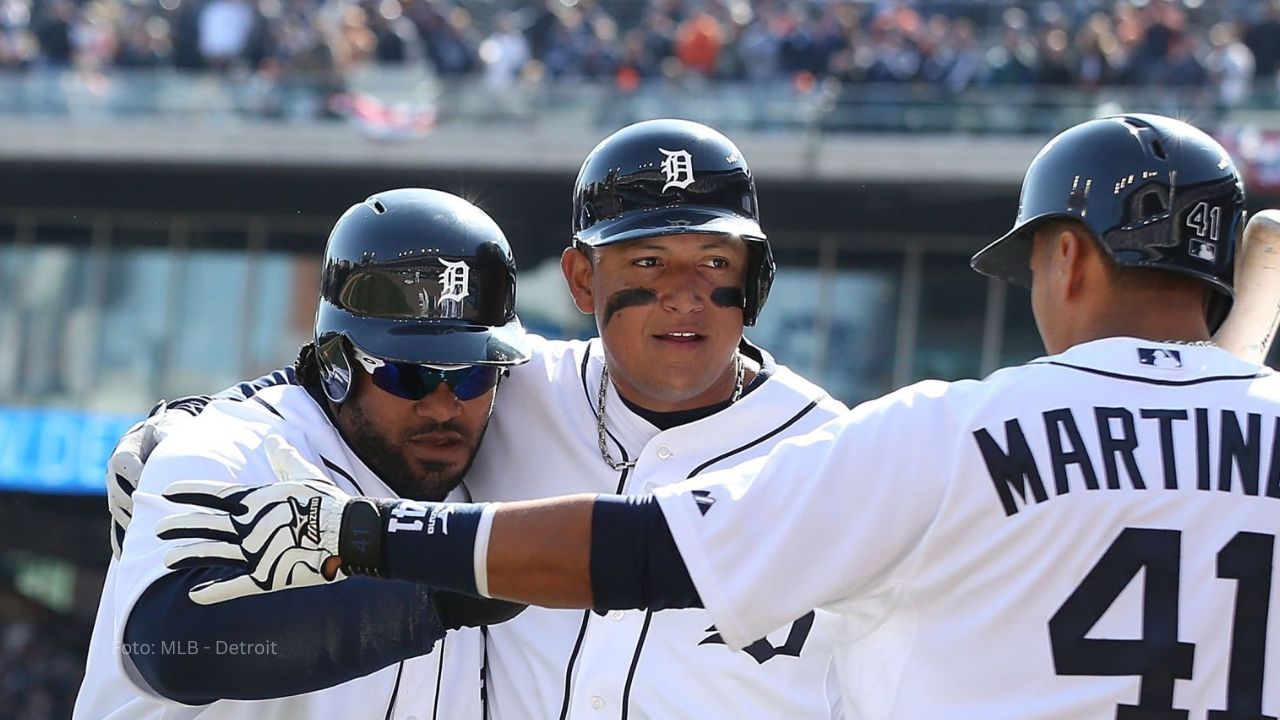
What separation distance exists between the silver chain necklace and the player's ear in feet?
0.62

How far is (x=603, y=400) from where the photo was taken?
4008 mm

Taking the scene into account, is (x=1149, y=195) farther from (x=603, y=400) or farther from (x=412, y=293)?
(x=412, y=293)

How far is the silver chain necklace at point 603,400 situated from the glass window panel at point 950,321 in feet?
49.4

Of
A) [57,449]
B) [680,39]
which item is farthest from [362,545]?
[57,449]

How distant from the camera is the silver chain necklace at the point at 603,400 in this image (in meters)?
3.89

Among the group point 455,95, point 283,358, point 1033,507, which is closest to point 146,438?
point 1033,507

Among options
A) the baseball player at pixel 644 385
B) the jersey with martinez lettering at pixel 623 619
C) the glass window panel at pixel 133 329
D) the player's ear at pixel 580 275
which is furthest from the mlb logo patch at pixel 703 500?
the glass window panel at pixel 133 329

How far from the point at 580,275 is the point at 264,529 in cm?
159

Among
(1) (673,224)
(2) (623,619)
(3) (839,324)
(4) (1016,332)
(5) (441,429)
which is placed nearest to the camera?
(2) (623,619)

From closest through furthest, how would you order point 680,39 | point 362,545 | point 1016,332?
1. point 362,545
2. point 1016,332
3. point 680,39

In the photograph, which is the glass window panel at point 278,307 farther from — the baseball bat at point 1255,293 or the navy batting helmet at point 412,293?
the baseball bat at point 1255,293

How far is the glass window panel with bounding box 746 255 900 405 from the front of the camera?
19062 millimetres

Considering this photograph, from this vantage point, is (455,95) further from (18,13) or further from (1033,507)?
(1033,507)

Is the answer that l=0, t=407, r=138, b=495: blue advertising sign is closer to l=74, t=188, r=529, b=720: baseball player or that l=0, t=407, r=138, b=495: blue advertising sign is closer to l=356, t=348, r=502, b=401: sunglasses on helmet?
l=74, t=188, r=529, b=720: baseball player
